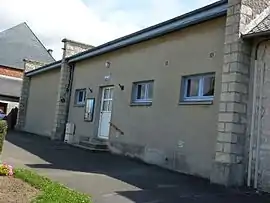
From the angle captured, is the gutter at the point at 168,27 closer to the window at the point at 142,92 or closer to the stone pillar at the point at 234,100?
the stone pillar at the point at 234,100

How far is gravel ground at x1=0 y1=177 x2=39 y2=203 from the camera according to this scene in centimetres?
627

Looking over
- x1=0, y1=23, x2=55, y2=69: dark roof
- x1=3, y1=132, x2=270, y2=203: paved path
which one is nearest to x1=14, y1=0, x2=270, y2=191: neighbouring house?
x1=3, y1=132, x2=270, y2=203: paved path

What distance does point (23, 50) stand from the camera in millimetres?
42156

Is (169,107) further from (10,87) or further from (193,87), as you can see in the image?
(10,87)

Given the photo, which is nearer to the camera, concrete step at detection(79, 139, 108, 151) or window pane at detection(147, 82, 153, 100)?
window pane at detection(147, 82, 153, 100)

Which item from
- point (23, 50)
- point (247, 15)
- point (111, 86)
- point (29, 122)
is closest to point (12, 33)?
point (23, 50)

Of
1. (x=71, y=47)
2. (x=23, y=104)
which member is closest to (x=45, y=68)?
(x=71, y=47)

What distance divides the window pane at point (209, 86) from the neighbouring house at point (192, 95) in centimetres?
3

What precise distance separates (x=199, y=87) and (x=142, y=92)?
2.94 metres

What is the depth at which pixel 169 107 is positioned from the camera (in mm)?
11250

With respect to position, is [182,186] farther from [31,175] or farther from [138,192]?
[31,175]

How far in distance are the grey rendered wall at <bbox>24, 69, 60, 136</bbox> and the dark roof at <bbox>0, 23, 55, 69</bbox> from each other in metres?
17.3

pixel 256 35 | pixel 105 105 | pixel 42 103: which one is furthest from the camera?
pixel 42 103

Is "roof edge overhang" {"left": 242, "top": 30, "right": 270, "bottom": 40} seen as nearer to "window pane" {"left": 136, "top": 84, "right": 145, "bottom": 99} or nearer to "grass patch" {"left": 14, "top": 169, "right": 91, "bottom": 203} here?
"window pane" {"left": 136, "top": 84, "right": 145, "bottom": 99}
